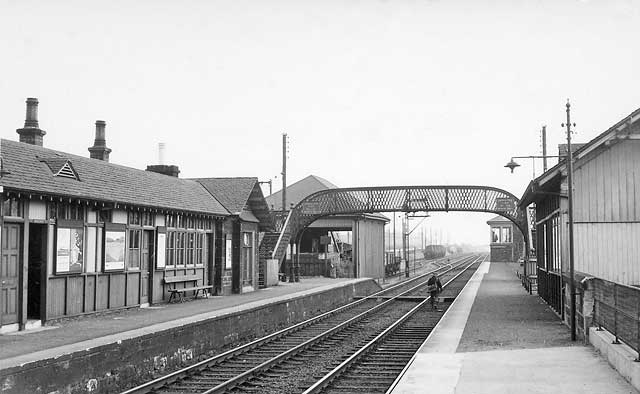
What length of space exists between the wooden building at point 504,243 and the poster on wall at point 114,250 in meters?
63.3

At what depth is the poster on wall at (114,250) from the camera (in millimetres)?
16594

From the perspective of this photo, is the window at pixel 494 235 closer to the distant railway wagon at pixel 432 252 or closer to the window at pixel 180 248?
the distant railway wagon at pixel 432 252

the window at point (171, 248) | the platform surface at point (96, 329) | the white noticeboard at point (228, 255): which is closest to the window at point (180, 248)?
the window at point (171, 248)

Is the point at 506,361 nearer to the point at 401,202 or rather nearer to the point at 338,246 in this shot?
the point at 401,202

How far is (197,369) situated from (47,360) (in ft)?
10.9

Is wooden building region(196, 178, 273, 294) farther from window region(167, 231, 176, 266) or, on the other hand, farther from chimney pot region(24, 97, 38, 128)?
Result: chimney pot region(24, 97, 38, 128)

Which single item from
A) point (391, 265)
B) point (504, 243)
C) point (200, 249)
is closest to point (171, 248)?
point (200, 249)

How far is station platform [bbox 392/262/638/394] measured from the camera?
9641 mm

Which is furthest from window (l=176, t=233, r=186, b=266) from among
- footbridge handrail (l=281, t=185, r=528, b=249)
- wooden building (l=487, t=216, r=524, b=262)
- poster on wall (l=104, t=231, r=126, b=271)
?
wooden building (l=487, t=216, r=524, b=262)

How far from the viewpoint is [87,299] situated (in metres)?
15.9

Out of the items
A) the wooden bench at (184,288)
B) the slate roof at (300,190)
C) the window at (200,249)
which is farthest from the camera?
the slate roof at (300,190)

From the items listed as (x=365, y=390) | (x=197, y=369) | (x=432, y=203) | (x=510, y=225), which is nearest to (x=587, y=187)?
(x=365, y=390)

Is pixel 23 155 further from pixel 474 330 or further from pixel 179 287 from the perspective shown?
pixel 474 330

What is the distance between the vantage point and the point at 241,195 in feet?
82.9
